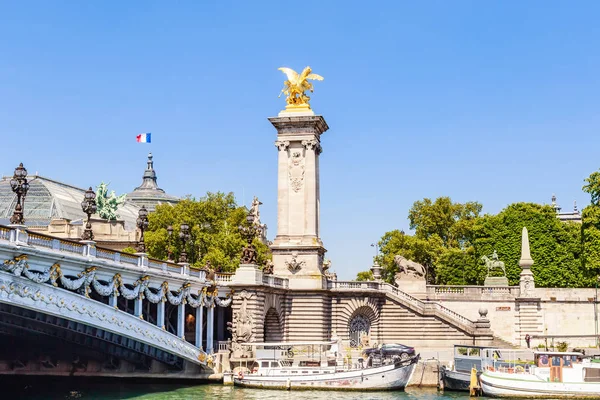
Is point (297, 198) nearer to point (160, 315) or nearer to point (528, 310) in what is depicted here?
point (160, 315)

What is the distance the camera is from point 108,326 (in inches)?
1497

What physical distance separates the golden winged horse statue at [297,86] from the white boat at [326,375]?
1807cm

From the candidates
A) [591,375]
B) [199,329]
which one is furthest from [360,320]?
[591,375]

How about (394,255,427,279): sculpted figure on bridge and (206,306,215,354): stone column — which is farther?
(394,255,427,279): sculpted figure on bridge

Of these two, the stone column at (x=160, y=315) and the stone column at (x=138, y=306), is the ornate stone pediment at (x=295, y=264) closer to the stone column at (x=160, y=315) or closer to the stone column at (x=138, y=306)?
the stone column at (x=160, y=315)

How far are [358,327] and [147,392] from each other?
62.7ft

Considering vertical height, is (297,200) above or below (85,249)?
above

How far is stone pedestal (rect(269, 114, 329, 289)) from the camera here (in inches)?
2162

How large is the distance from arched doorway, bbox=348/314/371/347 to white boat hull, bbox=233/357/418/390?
12.4m

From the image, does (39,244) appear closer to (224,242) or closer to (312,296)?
(312,296)

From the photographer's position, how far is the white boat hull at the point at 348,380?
4359cm

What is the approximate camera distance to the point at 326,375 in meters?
43.8

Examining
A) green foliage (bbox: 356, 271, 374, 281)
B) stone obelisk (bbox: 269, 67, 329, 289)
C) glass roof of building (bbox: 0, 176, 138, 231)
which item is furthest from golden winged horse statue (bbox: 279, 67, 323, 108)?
green foliage (bbox: 356, 271, 374, 281)

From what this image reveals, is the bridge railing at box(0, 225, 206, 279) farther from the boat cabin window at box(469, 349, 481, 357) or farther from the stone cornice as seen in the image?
the boat cabin window at box(469, 349, 481, 357)
